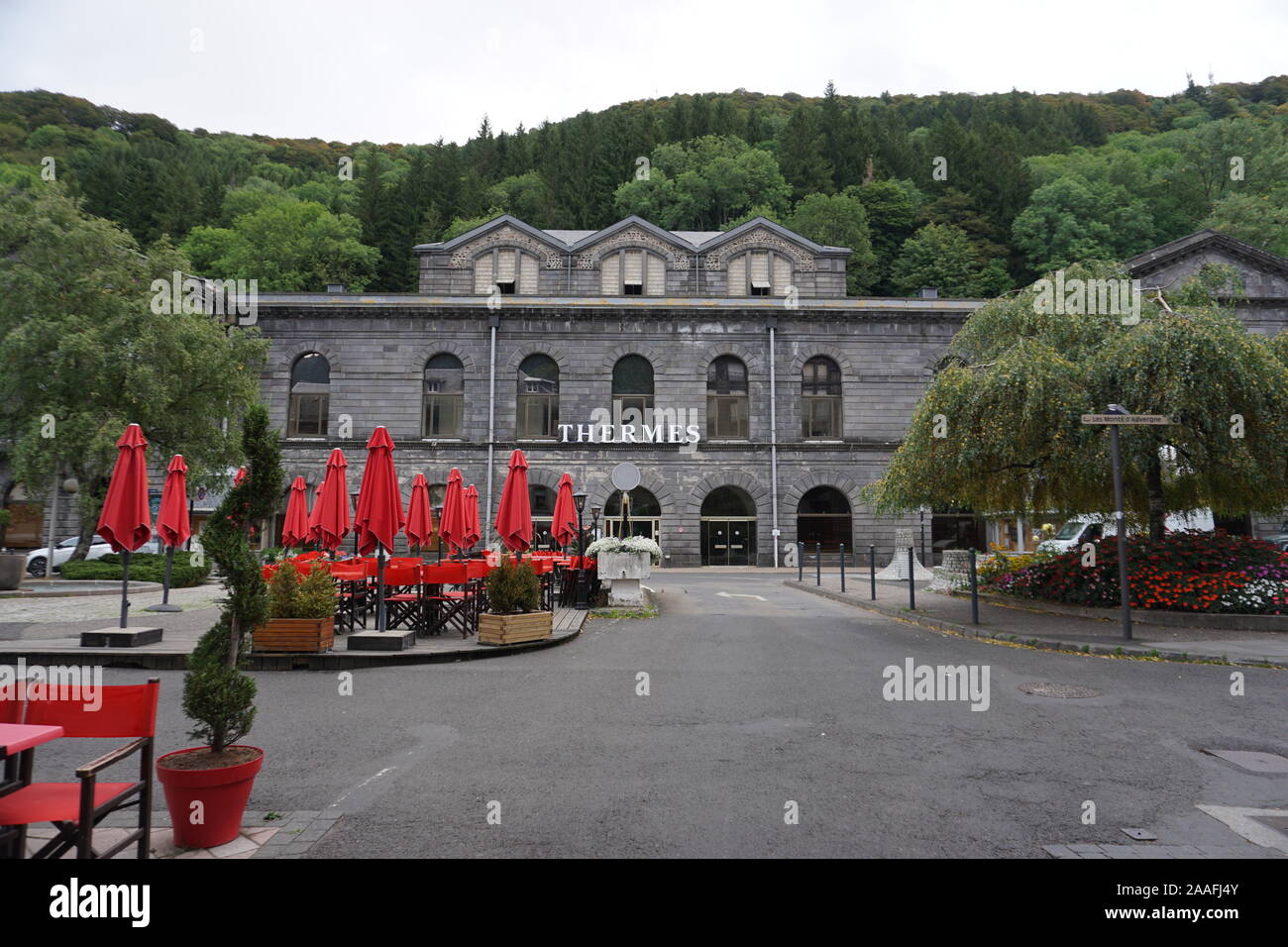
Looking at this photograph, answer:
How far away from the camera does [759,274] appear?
1512 inches

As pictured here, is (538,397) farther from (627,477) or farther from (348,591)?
(348,591)

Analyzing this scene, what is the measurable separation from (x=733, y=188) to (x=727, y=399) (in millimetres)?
35979

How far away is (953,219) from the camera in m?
65.4

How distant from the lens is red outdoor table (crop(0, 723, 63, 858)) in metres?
3.20

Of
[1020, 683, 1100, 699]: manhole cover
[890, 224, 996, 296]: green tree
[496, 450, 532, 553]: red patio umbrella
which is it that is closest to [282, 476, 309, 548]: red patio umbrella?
[496, 450, 532, 553]: red patio umbrella

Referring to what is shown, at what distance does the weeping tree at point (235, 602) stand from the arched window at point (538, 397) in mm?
29817

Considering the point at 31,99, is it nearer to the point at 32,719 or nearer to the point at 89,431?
the point at 89,431

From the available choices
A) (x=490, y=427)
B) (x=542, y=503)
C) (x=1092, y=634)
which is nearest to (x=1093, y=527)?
(x=1092, y=634)

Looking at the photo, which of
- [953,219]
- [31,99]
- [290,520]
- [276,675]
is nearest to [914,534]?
[290,520]

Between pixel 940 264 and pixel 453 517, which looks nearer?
pixel 453 517

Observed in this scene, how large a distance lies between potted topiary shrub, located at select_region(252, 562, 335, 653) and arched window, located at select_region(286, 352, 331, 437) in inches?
1026

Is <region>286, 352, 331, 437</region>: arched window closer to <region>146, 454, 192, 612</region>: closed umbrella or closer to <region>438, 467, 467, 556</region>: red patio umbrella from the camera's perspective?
<region>438, 467, 467, 556</region>: red patio umbrella

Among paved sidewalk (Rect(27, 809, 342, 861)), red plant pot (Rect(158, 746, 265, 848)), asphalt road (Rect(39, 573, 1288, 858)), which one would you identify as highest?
red plant pot (Rect(158, 746, 265, 848))
